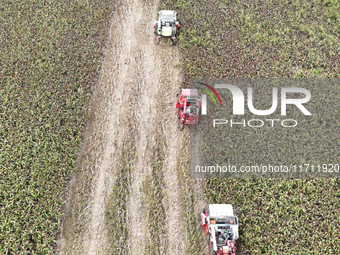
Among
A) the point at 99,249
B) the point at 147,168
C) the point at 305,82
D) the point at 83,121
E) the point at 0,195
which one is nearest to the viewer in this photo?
the point at 99,249

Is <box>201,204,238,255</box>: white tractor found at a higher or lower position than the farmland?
lower

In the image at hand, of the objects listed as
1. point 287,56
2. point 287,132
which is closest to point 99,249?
point 287,132

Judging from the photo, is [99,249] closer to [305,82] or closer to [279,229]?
[279,229]

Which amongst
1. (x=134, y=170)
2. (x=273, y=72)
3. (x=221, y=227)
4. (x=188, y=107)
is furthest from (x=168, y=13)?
(x=221, y=227)

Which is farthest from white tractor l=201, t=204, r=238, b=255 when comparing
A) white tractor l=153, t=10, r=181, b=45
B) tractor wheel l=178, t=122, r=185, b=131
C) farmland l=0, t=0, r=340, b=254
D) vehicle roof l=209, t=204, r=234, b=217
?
white tractor l=153, t=10, r=181, b=45

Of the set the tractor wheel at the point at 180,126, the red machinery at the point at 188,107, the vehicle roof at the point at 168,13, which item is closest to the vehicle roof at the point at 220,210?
the red machinery at the point at 188,107

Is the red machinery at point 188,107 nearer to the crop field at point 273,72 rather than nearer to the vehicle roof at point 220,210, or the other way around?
the crop field at point 273,72

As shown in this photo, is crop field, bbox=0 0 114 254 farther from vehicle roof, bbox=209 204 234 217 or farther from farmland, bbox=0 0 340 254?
vehicle roof, bbox=209 204 234 217
